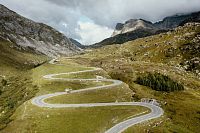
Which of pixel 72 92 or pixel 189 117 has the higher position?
pixel 72 92

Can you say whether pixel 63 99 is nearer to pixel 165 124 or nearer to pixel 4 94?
pixel 165 124

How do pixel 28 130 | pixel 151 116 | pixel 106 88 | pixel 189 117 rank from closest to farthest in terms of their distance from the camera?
pixel 28 130 → pixel 151 116 → pixel 189 117 → pixel 106 88

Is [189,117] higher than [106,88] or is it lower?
lower

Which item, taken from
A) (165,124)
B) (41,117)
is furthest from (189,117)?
(41,117)

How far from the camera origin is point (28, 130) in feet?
290

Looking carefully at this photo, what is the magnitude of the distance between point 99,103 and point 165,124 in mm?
26286

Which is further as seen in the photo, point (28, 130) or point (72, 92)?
point (72, 92)

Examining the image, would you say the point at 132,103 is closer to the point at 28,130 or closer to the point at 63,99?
the point at 63,99

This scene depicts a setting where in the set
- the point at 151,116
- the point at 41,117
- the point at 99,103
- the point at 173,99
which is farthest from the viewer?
the point at 173,99

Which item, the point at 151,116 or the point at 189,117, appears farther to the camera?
the point at 189,117

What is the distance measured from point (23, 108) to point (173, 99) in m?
77.7

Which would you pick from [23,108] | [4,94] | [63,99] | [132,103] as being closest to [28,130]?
[23,108]

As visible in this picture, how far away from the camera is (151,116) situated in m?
109

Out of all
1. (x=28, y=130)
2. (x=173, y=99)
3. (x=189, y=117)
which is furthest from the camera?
(x=173, y=99)
